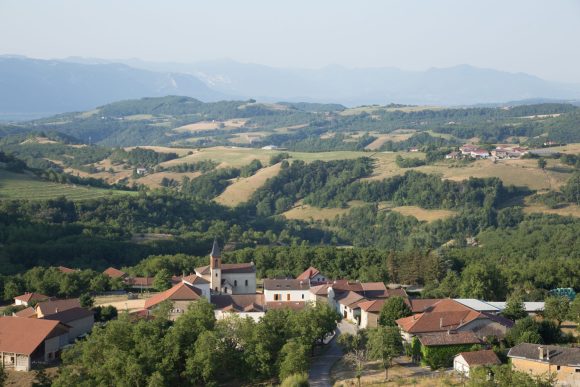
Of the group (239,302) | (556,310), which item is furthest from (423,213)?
(239,302)

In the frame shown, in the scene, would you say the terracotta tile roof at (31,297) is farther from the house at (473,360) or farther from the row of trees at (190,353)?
the house at (473,360)

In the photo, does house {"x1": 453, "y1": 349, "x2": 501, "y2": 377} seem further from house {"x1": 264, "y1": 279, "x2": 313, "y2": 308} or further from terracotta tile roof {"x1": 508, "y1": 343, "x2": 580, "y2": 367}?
house {"x1": 264, "y1": 279, "x2": 313, "y2": 308}

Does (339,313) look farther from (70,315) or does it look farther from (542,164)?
(542,164)

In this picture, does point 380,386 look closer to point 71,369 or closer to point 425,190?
point 71,369

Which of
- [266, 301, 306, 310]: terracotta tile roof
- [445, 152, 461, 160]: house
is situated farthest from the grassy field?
[445, 152, 461, 160]: house

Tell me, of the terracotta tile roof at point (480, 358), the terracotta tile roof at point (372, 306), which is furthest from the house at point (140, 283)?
the terracotta tile roof at point (480, 358)

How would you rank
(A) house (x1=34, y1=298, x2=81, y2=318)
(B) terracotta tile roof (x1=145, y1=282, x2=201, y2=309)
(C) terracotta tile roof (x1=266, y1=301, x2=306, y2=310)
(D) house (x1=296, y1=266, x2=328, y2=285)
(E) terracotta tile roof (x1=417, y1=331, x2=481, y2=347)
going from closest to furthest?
(E) terracotta tile roof (x1=417, y1=331, x2=481, y2=347), (A) house (x1=34, y1=298, x2=81, y2=318), (B) terracotta tile roof (x1=145, y1=282, x2=201, y2=309), (C) terracotta tile roof (x1=266, y1=301, x2=306, y2=310), (D) house (x1=296, y1=266, x2=328, y2=285)

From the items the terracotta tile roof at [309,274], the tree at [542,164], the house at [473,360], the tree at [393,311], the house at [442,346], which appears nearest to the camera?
the house at [473,360]

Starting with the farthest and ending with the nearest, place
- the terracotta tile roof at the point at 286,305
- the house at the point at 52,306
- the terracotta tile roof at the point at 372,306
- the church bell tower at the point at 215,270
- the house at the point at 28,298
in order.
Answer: the church bell tower at the point at 215,270, the house at the point at 28,298, the terracotta tile roof at the point at 286,305, the terracotta tile roof at the point at 372,306, the house at the point at 52,306
